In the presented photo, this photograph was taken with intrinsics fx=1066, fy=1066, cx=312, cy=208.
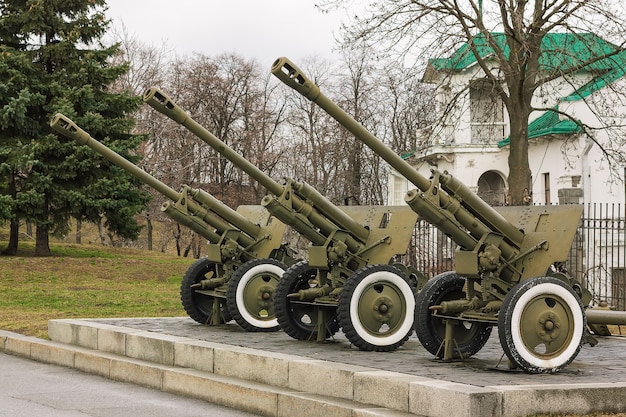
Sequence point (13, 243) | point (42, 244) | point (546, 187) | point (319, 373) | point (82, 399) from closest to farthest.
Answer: point (319, 373)
point (82, 399)
point (42, 244)
point (13, 243)
point (546, 187)

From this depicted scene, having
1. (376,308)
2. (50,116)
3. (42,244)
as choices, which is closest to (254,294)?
(376,308)

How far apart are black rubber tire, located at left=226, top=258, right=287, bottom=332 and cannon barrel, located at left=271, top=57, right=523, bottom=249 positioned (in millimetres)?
3567

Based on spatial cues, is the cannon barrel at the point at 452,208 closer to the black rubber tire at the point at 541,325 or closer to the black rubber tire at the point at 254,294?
the black rubber tire at the point at 541,325

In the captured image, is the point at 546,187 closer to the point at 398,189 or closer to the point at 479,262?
the point at 398,189

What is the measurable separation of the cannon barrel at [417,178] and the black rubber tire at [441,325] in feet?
1.89

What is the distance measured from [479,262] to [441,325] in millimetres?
865

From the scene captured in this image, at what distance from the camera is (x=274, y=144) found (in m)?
56.6

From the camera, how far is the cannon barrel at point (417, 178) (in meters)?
9.92

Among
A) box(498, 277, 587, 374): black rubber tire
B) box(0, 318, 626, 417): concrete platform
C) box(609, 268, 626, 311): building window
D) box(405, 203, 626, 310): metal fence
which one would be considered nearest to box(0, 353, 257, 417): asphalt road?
box(0, 318, 626, 417): concrete platform

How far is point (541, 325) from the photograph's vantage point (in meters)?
9.18

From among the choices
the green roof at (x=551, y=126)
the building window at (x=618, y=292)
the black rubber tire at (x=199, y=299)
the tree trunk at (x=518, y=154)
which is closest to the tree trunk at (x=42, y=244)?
the tree trunk at (x=518, y=154)

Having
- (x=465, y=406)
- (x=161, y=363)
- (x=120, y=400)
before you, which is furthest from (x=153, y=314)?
(x=465, y=406)

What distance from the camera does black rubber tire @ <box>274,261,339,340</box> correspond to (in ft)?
40.2

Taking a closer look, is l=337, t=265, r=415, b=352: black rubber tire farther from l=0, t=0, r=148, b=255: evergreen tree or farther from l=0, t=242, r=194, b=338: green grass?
l=0, t=0, r=148, b=255: evergreen tree
